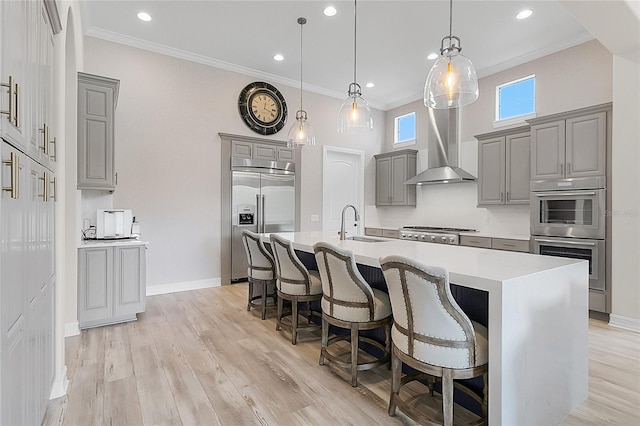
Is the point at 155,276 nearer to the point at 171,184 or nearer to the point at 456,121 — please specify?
the point at 171,184

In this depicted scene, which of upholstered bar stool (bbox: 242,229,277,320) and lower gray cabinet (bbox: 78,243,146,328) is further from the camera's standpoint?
upholstered bar stool (bbox: 242,229,277,320)

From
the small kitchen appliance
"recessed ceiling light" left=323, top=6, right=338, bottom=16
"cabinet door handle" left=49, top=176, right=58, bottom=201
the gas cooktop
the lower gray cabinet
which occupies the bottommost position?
the lower gray cabinet

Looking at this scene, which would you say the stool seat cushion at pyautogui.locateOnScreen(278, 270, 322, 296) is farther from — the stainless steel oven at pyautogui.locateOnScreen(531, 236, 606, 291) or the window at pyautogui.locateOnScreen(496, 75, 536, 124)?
the window at pyautogui.locateOnScreen(496, 75, 536, 124)

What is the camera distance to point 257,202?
5.40m

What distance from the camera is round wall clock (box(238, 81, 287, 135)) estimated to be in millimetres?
5344

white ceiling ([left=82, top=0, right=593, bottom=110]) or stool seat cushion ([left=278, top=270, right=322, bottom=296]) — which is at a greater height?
white ceiling ([left=82, top=0, right=593, bottom=110])

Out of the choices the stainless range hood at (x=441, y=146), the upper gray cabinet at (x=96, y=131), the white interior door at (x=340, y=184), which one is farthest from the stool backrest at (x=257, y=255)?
the stainless range hood at (x=441, y=146)

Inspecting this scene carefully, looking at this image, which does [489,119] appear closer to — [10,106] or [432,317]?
[432,317]

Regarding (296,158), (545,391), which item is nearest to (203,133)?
(296,158)

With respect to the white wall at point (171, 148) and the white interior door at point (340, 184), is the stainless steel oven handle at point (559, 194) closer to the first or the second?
the white interior door at point (340, 184)

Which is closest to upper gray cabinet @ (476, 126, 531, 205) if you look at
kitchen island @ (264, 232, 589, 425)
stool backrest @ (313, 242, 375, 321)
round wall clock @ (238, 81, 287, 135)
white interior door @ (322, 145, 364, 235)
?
white interior door @ (322, 145, 364, 235)

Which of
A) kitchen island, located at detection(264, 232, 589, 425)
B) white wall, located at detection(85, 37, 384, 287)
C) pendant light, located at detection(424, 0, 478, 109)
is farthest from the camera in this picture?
white wall, located at detection(85, 37, 384, 287)

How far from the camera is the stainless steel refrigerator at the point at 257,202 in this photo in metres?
5.26

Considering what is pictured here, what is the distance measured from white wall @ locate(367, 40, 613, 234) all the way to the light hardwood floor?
230cm
